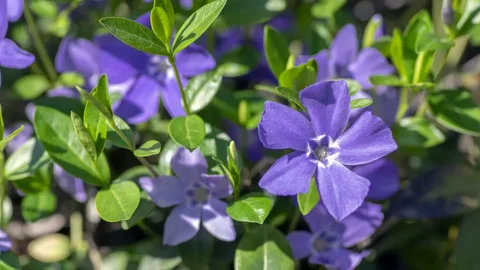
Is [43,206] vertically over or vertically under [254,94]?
under

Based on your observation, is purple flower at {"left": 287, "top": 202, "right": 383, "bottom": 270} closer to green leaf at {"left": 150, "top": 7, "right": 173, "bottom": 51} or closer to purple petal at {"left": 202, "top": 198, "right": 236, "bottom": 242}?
purple petal at {"left": 202, "top": 198, "right": 236, "bottom": 242}

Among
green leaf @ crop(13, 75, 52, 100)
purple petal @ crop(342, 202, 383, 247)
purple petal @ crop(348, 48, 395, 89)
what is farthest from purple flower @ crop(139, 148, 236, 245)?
green leaf @ crop(13, 75, 52, 100)

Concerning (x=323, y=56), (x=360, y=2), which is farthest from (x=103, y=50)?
(x=360, y=2)

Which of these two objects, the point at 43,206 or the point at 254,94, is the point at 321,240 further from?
the point at 43,206

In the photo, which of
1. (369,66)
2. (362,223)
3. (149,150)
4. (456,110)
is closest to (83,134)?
(149,150)

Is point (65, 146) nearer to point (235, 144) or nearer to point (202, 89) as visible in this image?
point (202, 89)
